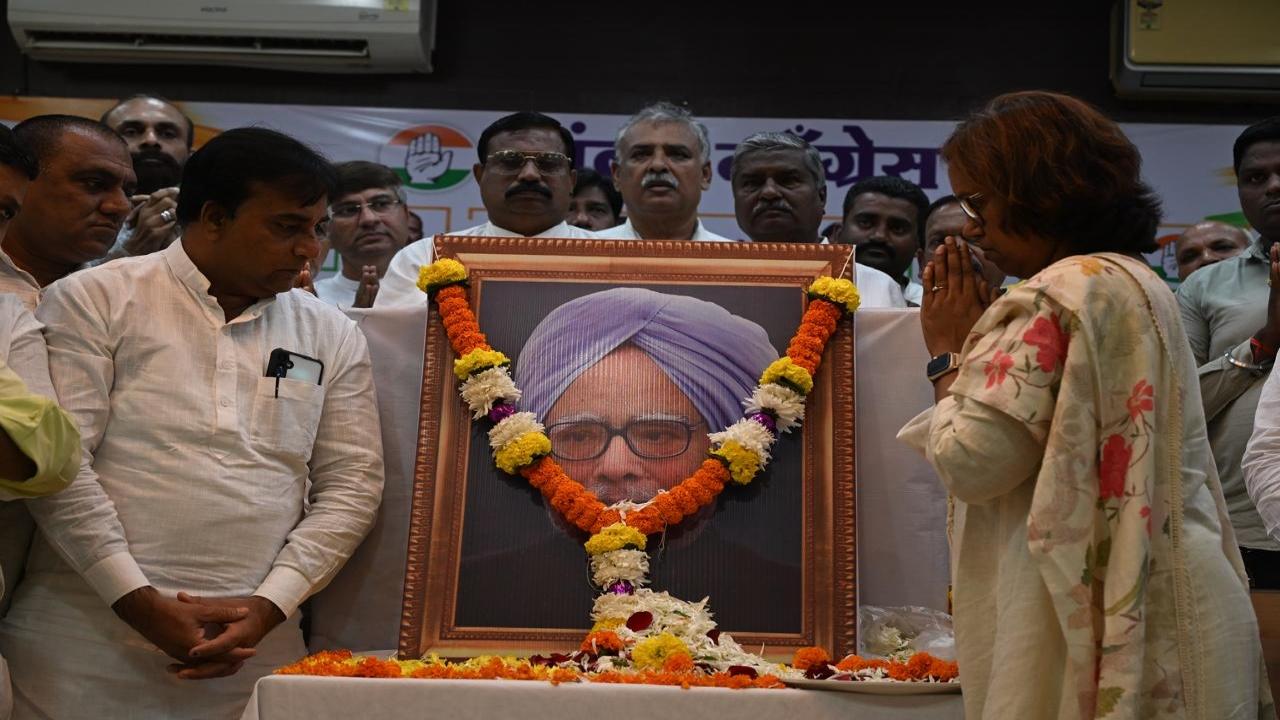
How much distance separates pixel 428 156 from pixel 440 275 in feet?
14.7

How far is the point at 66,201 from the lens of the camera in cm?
360

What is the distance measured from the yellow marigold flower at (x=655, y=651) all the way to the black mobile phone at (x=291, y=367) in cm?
107

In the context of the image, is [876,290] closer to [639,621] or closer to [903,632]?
[903,632]

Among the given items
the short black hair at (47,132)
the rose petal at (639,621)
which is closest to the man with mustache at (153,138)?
the short black hair at (47,132)

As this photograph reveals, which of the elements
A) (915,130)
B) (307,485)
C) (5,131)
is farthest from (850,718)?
(915,130)

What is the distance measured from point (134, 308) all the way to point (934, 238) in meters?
3.09

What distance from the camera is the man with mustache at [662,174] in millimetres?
4961

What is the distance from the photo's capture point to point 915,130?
756 cm

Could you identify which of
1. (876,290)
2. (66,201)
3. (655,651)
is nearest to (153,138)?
(66,201)

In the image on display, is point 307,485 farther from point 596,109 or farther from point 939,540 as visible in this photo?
point 596,109

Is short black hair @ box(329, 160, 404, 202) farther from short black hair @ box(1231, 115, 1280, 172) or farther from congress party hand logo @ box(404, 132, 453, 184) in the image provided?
short black hair @ box(1231, 115, 1280, 172)

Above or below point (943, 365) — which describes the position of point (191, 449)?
below

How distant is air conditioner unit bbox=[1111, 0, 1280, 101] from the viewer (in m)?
7.45

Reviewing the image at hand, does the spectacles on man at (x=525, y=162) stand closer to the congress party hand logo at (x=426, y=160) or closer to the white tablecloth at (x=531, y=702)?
the congress party hand logo at (x=426, y=160)
